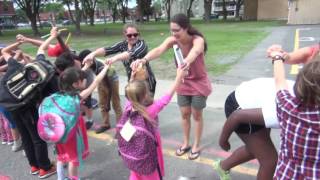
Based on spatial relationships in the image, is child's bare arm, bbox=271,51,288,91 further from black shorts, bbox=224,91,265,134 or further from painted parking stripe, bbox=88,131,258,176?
painted parking stripe, bbox=88,131,258,176

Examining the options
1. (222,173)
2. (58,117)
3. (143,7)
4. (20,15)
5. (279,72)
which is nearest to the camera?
(279,72)

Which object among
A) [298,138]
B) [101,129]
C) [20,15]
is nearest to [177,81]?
[298,138]

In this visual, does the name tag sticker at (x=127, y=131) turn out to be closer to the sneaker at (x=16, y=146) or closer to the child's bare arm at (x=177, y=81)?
the child's bare arm at (x=177, y=81)

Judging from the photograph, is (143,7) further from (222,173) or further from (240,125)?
(240,125)

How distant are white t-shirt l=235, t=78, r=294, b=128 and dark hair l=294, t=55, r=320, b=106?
49 centimetres

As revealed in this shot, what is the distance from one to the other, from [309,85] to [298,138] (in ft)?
1.02

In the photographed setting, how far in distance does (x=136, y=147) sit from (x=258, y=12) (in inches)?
1920

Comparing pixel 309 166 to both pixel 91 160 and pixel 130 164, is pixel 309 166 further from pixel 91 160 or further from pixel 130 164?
pixel 91 160

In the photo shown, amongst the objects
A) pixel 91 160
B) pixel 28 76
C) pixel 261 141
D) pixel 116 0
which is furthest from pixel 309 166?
pixel 116 0

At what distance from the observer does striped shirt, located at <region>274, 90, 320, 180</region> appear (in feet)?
6.27

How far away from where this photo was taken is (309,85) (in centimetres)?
184

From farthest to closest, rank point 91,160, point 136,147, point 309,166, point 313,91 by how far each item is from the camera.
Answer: point 91,160
point 136,147
point 309,166
point 313,91

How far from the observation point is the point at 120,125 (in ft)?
9.87

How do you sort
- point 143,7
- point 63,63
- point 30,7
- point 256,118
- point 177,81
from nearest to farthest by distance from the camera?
point 256,118 < point 177,81 < point 63,63 < point 30,7 < point 143,7
